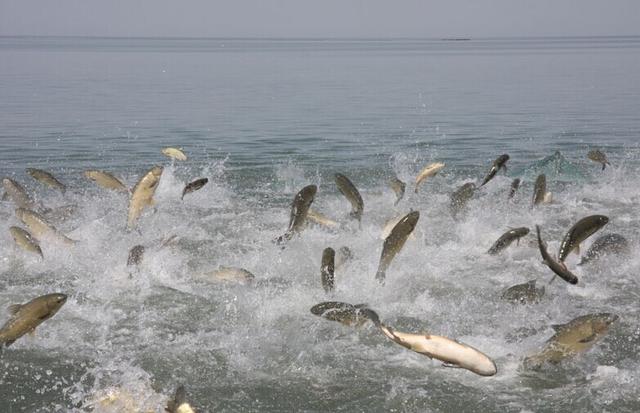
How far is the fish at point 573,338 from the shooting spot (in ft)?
16.9

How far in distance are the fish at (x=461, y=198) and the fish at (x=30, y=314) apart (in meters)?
5.79

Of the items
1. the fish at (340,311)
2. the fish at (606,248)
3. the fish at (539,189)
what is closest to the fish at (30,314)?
the fish at (340,311)

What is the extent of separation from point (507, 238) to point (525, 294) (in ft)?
3.30

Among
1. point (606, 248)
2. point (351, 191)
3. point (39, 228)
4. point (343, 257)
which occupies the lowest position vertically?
point (39, 228)

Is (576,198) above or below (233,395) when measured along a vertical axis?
above

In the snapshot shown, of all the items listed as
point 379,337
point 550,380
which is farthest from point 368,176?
point 550,380

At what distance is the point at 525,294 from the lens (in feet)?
21.9

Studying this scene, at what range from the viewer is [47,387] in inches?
211

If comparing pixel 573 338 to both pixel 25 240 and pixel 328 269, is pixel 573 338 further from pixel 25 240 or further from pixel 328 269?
pixel 25 240

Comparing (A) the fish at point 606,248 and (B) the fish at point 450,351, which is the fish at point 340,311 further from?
(A) the fish at point 606,248

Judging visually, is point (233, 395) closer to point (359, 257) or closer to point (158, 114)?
point (359, 257)

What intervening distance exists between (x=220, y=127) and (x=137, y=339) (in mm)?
14652

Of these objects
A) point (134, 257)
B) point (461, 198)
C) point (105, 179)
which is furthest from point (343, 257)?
point (105, 179)

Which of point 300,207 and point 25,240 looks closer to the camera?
point 300,207
